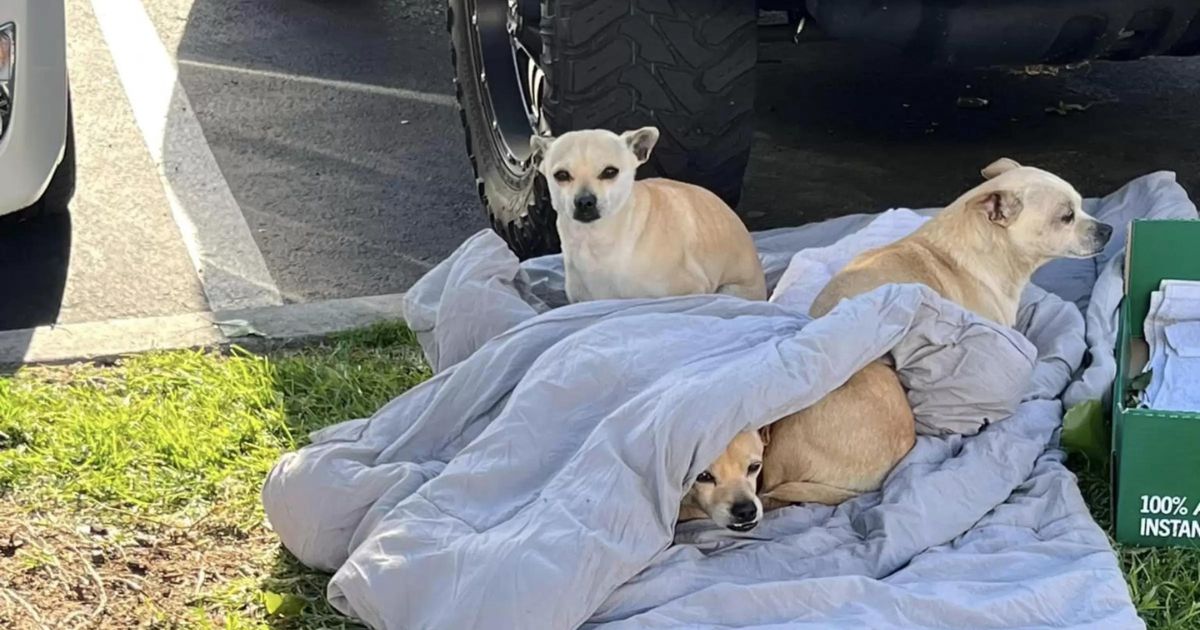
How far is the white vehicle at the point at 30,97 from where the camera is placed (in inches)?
180

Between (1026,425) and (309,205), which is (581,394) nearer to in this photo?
(1026,425)

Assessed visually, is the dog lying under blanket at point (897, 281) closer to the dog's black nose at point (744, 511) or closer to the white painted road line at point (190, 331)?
the dog's black nose at point (744, 511)

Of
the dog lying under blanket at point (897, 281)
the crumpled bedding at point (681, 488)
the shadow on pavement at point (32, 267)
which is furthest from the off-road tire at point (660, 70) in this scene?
the shadow on pavement at point (32, 267)

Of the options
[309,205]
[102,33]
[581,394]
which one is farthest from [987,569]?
[102,33]

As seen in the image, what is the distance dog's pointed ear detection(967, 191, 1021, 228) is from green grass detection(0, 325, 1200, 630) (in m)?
0.76

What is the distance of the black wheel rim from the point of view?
521 centimetres

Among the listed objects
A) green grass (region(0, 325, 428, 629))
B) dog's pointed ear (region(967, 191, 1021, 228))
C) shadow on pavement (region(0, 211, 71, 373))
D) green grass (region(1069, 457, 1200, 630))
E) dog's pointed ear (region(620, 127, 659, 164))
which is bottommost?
shadow on pavement (region(0, 211, 71, 373))

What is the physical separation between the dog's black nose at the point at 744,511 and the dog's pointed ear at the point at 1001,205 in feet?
4.49

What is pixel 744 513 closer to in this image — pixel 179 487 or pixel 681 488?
pixel 681 488

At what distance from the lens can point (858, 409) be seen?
3420 millimetres

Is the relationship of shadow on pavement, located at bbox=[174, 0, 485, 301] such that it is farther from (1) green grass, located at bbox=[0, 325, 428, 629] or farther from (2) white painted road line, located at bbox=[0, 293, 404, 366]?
(1) green grass, located at bbox=[0, 325, 428, 629]

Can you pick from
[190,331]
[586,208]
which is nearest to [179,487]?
[190,331]

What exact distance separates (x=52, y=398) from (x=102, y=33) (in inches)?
160

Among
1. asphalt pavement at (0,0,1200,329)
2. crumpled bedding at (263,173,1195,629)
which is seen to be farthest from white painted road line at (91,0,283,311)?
crumpled bedding at (263,173,1195,629)
